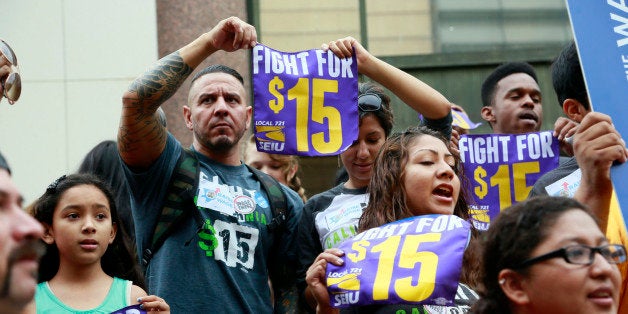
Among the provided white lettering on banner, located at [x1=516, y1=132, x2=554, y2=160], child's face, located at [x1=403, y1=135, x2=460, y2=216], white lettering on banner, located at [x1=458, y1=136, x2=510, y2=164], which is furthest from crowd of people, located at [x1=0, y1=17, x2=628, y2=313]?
white lettering on banner, located at [x1=458, y1=136, x2=510, y2=164]

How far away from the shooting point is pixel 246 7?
966 centimetres

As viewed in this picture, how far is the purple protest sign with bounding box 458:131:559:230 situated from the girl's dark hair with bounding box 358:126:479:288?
2.64ft

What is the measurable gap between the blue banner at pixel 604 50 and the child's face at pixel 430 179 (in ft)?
3.06

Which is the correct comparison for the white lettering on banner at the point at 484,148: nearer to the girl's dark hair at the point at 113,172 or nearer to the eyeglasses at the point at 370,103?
the eyeglasses at the point at 370,103

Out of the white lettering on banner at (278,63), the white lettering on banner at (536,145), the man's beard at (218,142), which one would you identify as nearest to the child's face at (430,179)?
the white lettering on banner at (278,63)

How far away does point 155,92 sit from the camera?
473 centimetres

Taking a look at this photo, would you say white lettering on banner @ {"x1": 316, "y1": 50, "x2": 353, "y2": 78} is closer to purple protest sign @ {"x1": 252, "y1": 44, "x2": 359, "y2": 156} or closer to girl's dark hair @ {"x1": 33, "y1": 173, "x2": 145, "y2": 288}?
purple protest sign @ {"x1": 252, "y1": 44, "x2": 359, "y2": 156}

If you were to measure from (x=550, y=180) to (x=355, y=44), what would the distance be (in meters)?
1.11

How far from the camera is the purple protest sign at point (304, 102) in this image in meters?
4.97

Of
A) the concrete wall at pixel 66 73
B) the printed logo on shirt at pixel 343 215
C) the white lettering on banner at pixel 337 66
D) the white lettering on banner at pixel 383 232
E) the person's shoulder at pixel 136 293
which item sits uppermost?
the concrete wall at pixel 66 73

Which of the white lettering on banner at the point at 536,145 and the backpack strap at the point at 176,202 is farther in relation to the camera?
the white lettering on banner at the point at 536,145

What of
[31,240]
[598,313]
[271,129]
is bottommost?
[598,313]

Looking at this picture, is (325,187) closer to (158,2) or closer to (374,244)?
(158,2)

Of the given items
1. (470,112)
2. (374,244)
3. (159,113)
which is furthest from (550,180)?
(470,112)
